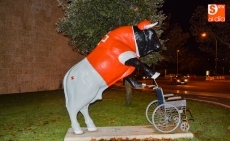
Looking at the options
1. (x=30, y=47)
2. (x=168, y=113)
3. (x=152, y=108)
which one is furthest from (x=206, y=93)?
(x=168, y=113)

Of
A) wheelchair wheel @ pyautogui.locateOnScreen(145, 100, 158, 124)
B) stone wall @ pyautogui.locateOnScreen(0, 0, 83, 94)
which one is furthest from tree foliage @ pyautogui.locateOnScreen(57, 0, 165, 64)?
stone wall @ pyautogui.locateOnScreen(0, 0, 83, 94)

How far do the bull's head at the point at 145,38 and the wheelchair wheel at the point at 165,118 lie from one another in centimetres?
131

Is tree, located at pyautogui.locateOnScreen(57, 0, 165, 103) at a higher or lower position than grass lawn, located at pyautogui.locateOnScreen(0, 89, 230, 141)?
higher

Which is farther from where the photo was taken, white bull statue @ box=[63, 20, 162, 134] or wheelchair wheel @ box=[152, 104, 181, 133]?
wheelchair wheel @ box=[152, 104, 181, 133]

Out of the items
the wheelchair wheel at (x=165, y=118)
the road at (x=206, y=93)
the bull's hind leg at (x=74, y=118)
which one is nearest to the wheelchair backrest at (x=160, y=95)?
the wheelchair wheel at (x=165, y=118)

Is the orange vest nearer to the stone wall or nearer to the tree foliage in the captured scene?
the tree foliage

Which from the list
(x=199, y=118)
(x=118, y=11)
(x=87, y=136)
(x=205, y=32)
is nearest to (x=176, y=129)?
(x=87, y=136)

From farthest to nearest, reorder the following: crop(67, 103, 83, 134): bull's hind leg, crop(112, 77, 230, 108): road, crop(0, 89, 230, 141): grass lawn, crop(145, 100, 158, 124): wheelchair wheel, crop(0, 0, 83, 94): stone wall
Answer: crop(0, 0, 83, 94): stone wall, crop(112, 77, 230, 108): road, crop(0, 89, 230, 141): grass lawn, crop(145, 100, 158, 124): wheelchair wheel, crop(67, 103, 83, 134): bull's hind leg

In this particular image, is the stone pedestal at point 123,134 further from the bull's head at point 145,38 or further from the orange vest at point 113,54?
the bull's head at point 145,38

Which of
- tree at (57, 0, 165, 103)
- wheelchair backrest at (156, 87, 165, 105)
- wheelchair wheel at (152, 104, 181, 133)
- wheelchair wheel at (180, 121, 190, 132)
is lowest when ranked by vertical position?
wheelchair wheel at (180, 121, 190, 132)

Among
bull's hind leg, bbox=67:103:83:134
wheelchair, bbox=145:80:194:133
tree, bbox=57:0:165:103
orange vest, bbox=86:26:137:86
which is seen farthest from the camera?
tree, bbox=57:0:165:103

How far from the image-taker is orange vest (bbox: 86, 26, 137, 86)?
6188mm

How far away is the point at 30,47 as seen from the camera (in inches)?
704

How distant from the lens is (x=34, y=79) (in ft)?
60.4
